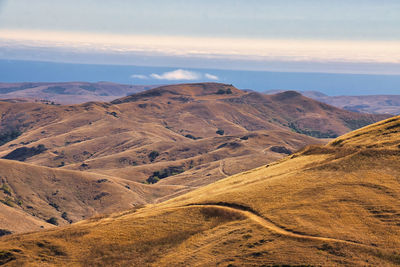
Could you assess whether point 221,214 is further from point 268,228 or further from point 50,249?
point 50,249

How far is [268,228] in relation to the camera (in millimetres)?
47844

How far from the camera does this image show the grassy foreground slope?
143 ft

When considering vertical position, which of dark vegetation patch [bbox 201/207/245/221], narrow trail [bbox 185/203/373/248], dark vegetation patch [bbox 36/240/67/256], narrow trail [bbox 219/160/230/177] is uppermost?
narrow trail [bbox 185/203/373/248]

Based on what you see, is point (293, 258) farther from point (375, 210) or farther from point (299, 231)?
point (375, 210)

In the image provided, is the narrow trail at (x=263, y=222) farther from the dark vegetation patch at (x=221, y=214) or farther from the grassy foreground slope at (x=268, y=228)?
the dark vegetation patch at (x=221, y=214)

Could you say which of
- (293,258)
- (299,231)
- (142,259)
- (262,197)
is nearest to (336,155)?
(262,197)

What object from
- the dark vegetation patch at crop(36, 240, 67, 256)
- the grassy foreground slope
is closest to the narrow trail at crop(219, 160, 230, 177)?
the grassy foreground slope

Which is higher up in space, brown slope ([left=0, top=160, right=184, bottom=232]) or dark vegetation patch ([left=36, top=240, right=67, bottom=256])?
dark vegetation patch ([left=36, top=240, right=67, bottom=256])

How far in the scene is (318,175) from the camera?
192 ft

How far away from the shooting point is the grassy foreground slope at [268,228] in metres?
43.6

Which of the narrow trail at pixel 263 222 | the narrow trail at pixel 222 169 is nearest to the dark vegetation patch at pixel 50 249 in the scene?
the narrow trail at pixel 263 222

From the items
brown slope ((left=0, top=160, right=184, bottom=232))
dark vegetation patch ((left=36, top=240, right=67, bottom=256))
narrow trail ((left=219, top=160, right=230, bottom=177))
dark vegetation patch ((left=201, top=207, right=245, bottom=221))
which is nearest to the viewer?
dark vegetation patch ((left=36, top=240, right=67, bottom=256))

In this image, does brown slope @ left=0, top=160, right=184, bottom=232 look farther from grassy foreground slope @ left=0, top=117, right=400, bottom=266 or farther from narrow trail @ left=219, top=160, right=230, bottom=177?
grassy foreground slope @ left=0, top=117, right=400, bottom=266

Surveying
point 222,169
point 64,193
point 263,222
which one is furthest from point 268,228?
point 222,169
